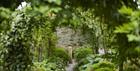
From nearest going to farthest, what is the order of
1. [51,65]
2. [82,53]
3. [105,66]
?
1. [105,66]
2. [51,65]
3. [82,53]

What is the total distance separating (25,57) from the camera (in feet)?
20.6

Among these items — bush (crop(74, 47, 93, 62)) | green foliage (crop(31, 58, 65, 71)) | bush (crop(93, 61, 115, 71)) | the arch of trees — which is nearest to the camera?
the arch of trees

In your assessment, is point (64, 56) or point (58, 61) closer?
point (58, 61)

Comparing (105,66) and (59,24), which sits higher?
(59,24)

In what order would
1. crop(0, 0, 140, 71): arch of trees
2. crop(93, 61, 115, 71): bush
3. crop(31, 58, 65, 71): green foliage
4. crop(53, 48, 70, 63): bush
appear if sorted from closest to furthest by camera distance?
crop(0, 0, 140, 71): arch of trees, crop(93, 61, 115, 71): bush, crop(31, 58, 65, 71): green foliage, crop(53, 48, 70, 63): bush

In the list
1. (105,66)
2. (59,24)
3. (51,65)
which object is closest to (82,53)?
(51,65)

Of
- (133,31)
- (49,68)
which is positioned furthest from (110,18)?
(49,68)

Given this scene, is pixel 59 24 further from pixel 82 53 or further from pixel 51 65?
pixel 82 53

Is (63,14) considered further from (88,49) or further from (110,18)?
(88,49)

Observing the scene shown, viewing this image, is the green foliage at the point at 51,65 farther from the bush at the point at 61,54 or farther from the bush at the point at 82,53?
the bush at the point at 82,53

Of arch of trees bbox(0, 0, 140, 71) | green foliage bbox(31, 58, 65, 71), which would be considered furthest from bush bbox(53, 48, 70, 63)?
green foliage bbox(31, 58, 65, 71)

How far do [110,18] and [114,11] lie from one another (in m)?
0.10

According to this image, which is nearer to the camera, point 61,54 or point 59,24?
point 59,24

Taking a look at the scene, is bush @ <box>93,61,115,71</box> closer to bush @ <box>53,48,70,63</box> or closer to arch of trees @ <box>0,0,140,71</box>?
arch of trees @ <box>0,0,140,71</box>
